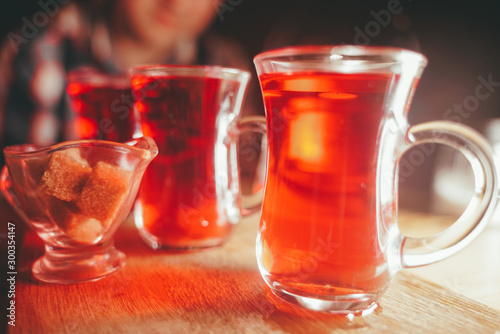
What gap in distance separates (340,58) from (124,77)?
46cm

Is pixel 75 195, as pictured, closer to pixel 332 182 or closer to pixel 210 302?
pixel 210 302

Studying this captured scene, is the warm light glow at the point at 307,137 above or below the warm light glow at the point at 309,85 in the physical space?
below

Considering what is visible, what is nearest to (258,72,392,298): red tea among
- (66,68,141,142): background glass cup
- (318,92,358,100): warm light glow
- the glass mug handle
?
(318,92,358,100): warm light glow

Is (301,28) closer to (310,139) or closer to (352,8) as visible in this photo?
(352,8)

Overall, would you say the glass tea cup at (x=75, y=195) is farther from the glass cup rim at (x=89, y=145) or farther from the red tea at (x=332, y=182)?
the red tea at (x=332, y=182)

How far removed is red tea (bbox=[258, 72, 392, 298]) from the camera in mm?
407

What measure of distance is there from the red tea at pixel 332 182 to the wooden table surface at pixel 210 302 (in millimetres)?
46

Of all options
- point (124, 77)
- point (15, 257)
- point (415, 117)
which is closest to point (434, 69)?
point (415, 117)

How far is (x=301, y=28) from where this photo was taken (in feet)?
7.93

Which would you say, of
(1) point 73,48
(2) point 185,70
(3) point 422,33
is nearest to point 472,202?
(2) point 185,70

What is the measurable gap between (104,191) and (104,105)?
27 cm

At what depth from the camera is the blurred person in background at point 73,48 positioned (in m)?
2.07

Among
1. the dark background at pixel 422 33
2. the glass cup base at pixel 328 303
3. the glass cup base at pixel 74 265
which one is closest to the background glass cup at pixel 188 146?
the glass cup base at pixel 74 265

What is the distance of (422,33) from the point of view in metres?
1.69
